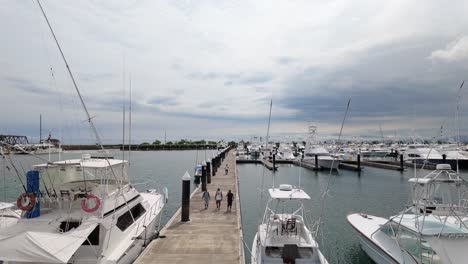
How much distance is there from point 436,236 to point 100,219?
10.7 metres

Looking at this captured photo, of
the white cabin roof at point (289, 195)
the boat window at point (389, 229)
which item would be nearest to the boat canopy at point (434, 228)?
the boat window at point (389, 229)

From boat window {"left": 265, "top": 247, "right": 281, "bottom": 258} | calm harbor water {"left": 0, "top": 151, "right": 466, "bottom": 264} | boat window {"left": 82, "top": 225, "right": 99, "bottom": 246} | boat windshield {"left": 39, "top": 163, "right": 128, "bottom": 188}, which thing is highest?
boat windshield {"left": 39, "top": 163, "right": 128, "bottom": 188}

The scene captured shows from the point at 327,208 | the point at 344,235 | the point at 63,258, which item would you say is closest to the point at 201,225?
the point at 63,258

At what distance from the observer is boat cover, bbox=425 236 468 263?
8094 mm

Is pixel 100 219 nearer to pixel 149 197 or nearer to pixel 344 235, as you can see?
pixel 149 197

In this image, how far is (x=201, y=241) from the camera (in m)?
11.8

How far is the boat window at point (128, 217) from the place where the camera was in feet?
36.2

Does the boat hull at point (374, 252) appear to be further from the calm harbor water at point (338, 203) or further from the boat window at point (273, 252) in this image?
the boat window at point (273, 252)

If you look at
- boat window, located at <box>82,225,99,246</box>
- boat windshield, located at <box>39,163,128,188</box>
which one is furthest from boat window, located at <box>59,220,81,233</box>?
boat windshield, located at <box>39,163,128,188</box>

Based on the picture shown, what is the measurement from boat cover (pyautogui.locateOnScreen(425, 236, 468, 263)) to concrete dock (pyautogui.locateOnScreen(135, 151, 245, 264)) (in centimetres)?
611

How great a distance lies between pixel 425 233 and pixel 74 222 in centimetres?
1141

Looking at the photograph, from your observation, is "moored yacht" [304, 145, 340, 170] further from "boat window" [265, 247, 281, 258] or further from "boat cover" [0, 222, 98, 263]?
"boat cover" [0, 222, 98, 263]

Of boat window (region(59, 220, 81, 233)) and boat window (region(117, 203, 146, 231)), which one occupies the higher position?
boat window (region(59, 220, 81, 233))

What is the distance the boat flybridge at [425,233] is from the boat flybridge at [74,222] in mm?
9836
